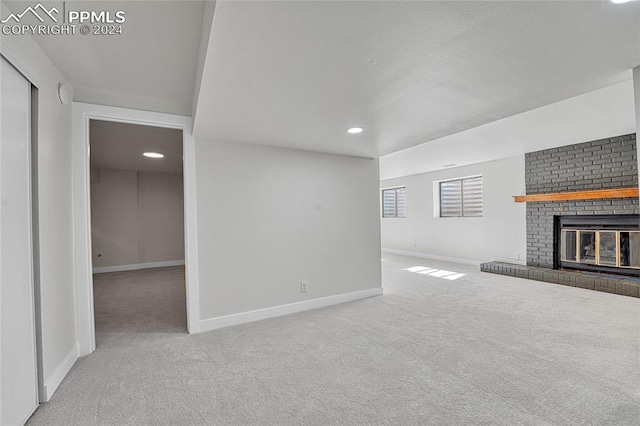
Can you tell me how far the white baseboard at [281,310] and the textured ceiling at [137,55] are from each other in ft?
7.17

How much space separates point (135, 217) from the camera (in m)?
6.96

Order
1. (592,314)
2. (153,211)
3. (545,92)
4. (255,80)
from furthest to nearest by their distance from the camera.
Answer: (153,211) → (592,314) → (545,92) → (255,80)

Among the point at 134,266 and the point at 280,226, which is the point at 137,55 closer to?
the point at 280,226

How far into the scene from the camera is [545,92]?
2051 millimetres

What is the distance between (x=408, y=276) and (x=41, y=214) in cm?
504

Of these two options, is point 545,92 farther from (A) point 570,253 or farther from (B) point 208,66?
(A) point 570,253

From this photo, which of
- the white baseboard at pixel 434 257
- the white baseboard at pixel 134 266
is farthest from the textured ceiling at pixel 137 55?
the white baseboard at pixel 434 257

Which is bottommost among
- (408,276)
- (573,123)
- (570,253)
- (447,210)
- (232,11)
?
(408,276)

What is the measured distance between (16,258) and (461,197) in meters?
7.44

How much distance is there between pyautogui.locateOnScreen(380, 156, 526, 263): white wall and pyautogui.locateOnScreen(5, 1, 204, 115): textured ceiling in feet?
19.4

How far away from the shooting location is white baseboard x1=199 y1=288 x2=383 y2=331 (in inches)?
120

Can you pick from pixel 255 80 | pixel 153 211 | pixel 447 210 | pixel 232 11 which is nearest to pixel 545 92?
pixel 255 80

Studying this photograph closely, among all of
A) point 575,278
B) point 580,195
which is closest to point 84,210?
point 575,278

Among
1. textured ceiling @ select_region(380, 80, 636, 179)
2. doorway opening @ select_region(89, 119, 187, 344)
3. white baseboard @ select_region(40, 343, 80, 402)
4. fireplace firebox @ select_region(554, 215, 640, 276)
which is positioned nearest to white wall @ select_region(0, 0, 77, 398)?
white baseboard @ select_region(40, 343, 80, 402)
